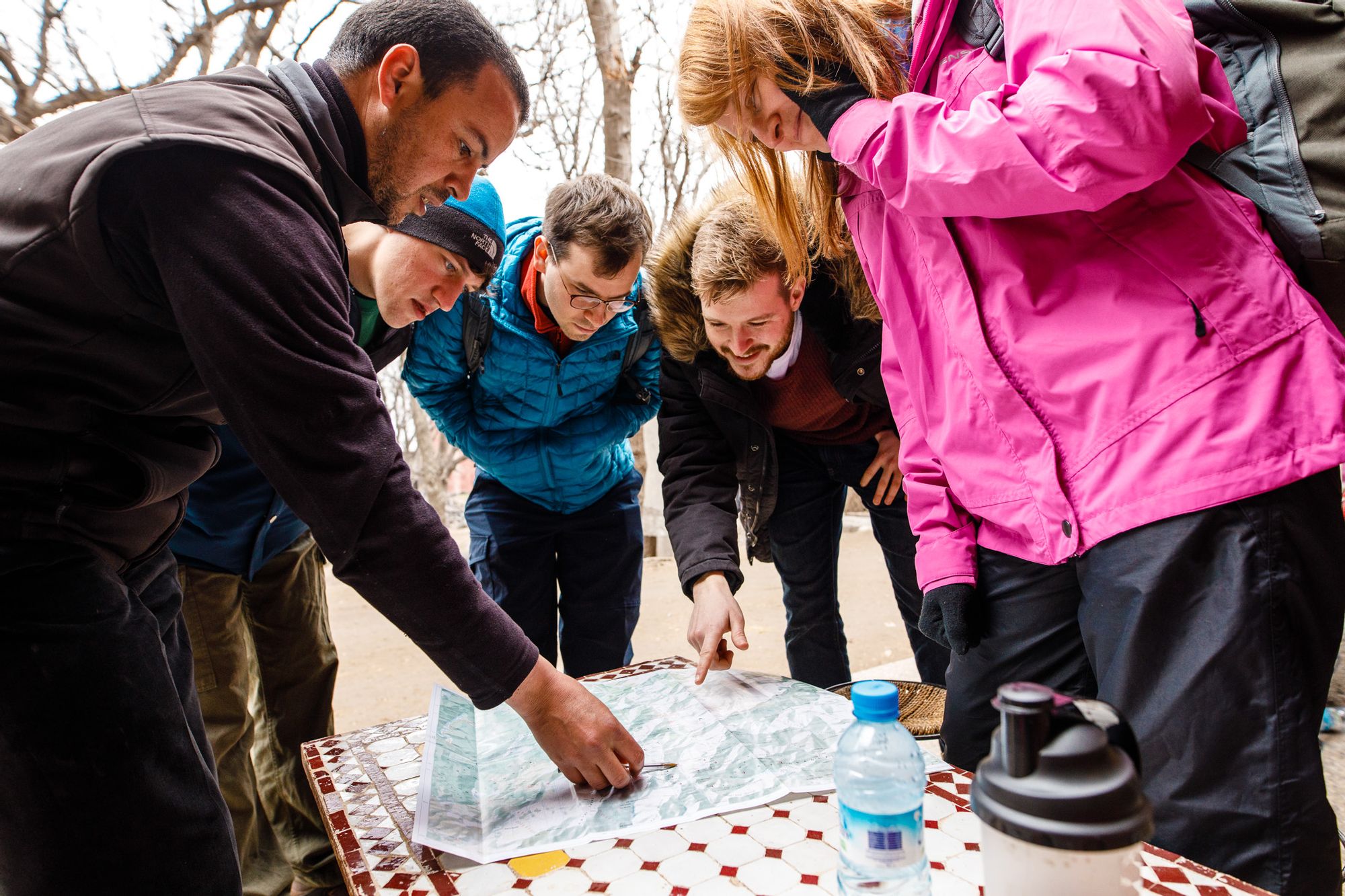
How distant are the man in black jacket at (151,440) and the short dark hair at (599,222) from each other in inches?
42.7

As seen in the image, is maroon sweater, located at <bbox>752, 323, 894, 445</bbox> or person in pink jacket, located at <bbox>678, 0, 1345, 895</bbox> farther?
maroon sweater, located at <bbox>752, 323, 894, 445</bbox>

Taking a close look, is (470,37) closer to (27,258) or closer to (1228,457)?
(27,258)

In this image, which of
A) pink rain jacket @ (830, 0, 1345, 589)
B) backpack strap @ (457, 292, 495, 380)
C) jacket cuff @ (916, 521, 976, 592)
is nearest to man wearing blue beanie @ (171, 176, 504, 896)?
backpack strap @ (457, 292, 495, 380)

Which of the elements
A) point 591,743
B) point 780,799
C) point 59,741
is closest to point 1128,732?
point 780,799

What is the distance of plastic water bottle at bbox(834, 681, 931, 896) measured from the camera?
77 centimetres

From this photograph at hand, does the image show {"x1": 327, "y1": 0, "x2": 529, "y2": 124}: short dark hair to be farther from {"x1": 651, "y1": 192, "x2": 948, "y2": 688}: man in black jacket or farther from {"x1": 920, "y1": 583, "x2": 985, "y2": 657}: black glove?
{"x1": 920, "y1": 583, "x2": 985, "y2": 657}: black glove

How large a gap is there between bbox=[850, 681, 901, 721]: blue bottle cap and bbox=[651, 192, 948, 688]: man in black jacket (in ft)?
3.00

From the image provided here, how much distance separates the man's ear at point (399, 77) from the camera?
49.0 inches

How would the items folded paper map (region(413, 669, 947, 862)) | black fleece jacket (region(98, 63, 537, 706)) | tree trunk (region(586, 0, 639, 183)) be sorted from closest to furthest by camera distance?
black fleece jacket (region(98, 63, 537, 706))
folded paper map (region(413, 669, 947, 862))
tree trunk (region(586, 0, 639, 183))

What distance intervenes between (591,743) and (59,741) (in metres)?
0.61

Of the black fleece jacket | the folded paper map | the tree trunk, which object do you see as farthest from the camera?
the tree trunk

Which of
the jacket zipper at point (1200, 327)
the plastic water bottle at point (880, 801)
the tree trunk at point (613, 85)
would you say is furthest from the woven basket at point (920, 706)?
the tree trunk at point (613, 85)

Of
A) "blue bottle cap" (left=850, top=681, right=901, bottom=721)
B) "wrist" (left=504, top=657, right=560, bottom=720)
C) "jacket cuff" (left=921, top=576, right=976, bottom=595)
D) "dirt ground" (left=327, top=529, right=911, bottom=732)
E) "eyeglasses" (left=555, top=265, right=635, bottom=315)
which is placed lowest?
"dirt ground" (left=327, top=529, right=911, bottom=732)

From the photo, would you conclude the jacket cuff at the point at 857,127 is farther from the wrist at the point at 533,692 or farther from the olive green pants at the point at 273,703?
the olive green pants at the point at 273,703
